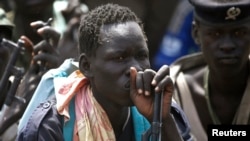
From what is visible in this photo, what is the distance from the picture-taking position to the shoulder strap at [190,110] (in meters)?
7.00

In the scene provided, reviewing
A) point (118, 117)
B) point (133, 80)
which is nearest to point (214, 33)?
point (118, 117)

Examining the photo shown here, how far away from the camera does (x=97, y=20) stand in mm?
5102

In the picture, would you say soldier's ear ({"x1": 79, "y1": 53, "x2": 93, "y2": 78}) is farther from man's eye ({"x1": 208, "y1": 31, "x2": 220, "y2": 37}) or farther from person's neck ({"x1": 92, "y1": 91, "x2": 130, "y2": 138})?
man's eye ({"x1": 208, "y1": 31, "x2": 220, "y2": 37})

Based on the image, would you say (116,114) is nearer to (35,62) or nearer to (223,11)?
(35,62)

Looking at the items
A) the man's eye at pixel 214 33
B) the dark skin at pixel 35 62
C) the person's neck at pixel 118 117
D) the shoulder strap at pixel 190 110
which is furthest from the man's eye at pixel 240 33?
the person's neck at pixel 118 117

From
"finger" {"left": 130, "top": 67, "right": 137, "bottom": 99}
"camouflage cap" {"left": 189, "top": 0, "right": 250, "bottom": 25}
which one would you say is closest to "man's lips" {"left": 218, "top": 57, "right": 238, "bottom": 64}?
"camouflage cap" {"left": 189, "top": 0, "right": 250, "bottom": 25}

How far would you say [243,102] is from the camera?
6.95 meters

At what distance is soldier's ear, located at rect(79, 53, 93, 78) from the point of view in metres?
5.17

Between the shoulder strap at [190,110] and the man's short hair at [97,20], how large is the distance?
2030mm

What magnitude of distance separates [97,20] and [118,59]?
0.95 feet

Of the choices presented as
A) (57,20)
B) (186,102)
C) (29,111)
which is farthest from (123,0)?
(29,111)

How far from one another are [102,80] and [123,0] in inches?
156

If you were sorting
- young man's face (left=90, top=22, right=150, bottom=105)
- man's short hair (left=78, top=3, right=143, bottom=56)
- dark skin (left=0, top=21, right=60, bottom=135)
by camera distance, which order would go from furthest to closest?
dark skin (left=0, top=21, right=60, bottom=135)
man's short hair (left=78, top=3, right=143, bottom=56)
young man's face (left=90, top=22, right=150, bottom=105)

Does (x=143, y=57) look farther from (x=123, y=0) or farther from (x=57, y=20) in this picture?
(x=123, y=0)
